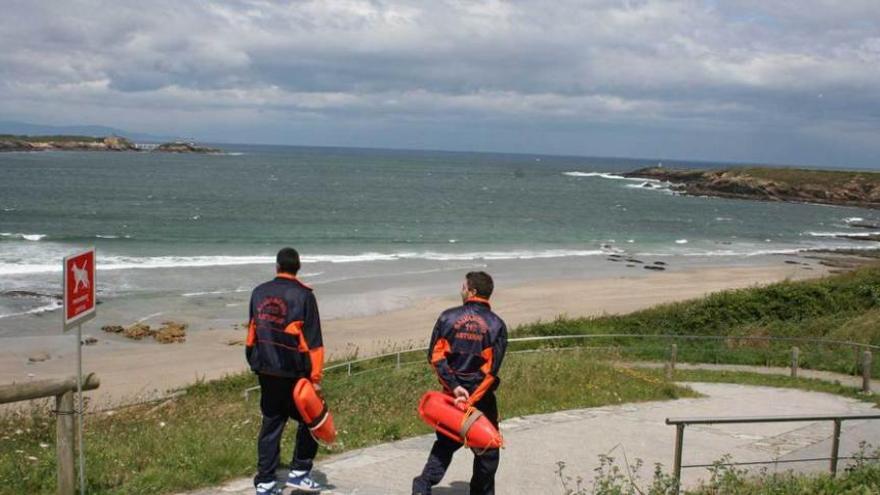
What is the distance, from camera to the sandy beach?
21031 mm

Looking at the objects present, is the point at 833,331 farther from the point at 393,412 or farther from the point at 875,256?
the point at 875,256

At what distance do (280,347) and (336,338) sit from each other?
21.2 meters

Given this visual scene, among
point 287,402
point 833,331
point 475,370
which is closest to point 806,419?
point 475,370

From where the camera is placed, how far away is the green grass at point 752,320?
20.5 meters

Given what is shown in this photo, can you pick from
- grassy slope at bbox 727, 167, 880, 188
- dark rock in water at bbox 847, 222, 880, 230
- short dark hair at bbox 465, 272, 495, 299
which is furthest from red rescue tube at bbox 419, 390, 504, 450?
grassy slope at bbox 727, 167, 880, 188

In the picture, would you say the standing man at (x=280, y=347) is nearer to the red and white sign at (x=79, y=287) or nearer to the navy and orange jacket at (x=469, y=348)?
the navy and orange jacket at (x=469, y=348)

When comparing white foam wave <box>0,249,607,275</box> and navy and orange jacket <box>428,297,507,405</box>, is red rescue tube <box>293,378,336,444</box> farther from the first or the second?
white foam wave <box>0,249,607,275</box>

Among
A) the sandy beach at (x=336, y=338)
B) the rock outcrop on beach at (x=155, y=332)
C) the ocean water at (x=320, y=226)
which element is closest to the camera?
the sandy beach at (x=336, y=338)

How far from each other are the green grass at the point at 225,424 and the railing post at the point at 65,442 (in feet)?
A: 1.31

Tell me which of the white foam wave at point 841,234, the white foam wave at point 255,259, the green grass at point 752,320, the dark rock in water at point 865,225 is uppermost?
the green grass at point 752,320

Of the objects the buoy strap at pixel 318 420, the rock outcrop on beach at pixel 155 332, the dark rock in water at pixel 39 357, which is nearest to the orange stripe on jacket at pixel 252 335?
the buoy strap at pixel 318 420

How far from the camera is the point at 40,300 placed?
3014 centimetres

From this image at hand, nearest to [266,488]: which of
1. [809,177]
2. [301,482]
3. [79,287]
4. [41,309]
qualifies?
[301,482]

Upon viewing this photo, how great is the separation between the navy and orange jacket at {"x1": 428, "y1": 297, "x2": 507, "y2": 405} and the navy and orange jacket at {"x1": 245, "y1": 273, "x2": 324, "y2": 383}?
0.85 meters
